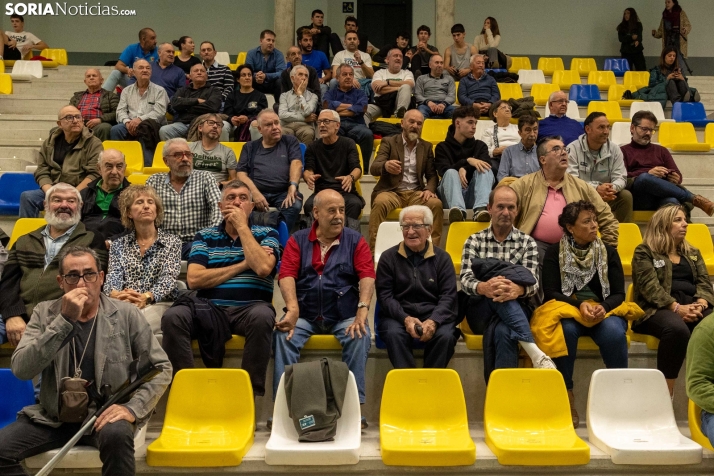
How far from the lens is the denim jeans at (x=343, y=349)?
3664 millimetres

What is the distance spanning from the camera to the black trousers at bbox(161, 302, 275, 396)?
363 cm

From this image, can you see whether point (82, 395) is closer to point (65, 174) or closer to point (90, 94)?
point (65, 174)

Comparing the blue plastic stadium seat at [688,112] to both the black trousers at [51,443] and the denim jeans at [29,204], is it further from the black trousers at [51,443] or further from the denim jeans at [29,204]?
the black trousers at [51,443]

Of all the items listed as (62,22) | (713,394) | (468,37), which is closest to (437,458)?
(713,394)

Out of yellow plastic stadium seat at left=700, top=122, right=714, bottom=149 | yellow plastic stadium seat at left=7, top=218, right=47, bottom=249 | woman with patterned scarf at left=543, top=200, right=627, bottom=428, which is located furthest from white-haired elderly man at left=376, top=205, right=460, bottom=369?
yellow plastic stadium seat at left=700, top=122, right=714, bottom=149

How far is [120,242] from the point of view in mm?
4016

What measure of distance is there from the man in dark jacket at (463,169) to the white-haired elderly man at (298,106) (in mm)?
1376

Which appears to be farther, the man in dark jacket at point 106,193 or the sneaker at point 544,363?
the man in dark jacket at point 106,193

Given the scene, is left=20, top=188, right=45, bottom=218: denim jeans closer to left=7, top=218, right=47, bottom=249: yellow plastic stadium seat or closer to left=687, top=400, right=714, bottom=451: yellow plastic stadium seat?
left=7, top=218, right=47, bottom=249: yellow plastic stadium seat

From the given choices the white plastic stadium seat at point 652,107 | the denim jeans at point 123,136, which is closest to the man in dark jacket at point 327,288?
the denim jeans at point 123,136

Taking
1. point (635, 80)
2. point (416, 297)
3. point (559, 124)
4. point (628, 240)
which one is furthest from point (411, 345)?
point (635, 80)

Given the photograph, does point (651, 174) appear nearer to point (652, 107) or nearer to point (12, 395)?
point (652, 107)

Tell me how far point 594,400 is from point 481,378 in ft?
1.91

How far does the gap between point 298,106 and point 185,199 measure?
7.02 feet
